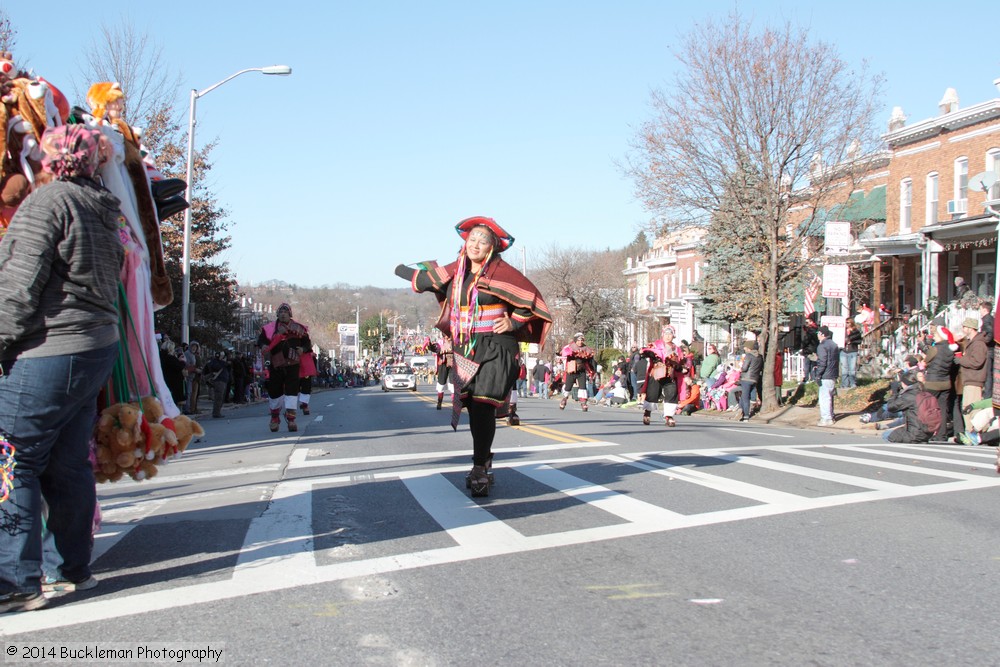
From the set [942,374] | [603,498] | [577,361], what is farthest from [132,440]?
[577,361]

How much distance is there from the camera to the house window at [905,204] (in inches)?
1244

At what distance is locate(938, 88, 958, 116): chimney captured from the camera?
1234 inches

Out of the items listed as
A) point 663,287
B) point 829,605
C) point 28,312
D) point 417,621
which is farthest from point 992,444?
point 663,287

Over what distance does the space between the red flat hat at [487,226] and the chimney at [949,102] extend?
28.4m

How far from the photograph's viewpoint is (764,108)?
2334 centimetres

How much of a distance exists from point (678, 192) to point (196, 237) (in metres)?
17.1

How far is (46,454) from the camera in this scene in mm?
4191

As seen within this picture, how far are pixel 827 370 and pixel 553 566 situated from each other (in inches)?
579

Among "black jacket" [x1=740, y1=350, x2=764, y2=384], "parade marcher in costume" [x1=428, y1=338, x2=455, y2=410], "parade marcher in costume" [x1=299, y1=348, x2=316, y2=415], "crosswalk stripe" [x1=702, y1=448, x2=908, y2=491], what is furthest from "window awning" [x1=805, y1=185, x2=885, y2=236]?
"crosswalk stripe" [x1=702, y1=448, x2=908, y2=491]

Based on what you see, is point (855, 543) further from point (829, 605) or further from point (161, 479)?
point (161, 479)

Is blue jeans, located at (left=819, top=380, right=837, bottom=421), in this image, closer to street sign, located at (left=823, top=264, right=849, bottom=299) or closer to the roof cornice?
street sign, located at (left=823, top=264, right=849, bottom=299)

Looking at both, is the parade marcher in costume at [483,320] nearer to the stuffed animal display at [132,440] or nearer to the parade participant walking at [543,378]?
the stuffed animal display at [132,440]

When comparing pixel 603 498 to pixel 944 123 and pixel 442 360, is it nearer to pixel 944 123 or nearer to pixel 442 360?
pixel 442 360

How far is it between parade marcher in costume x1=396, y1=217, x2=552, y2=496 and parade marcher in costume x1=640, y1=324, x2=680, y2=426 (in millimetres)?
7708
